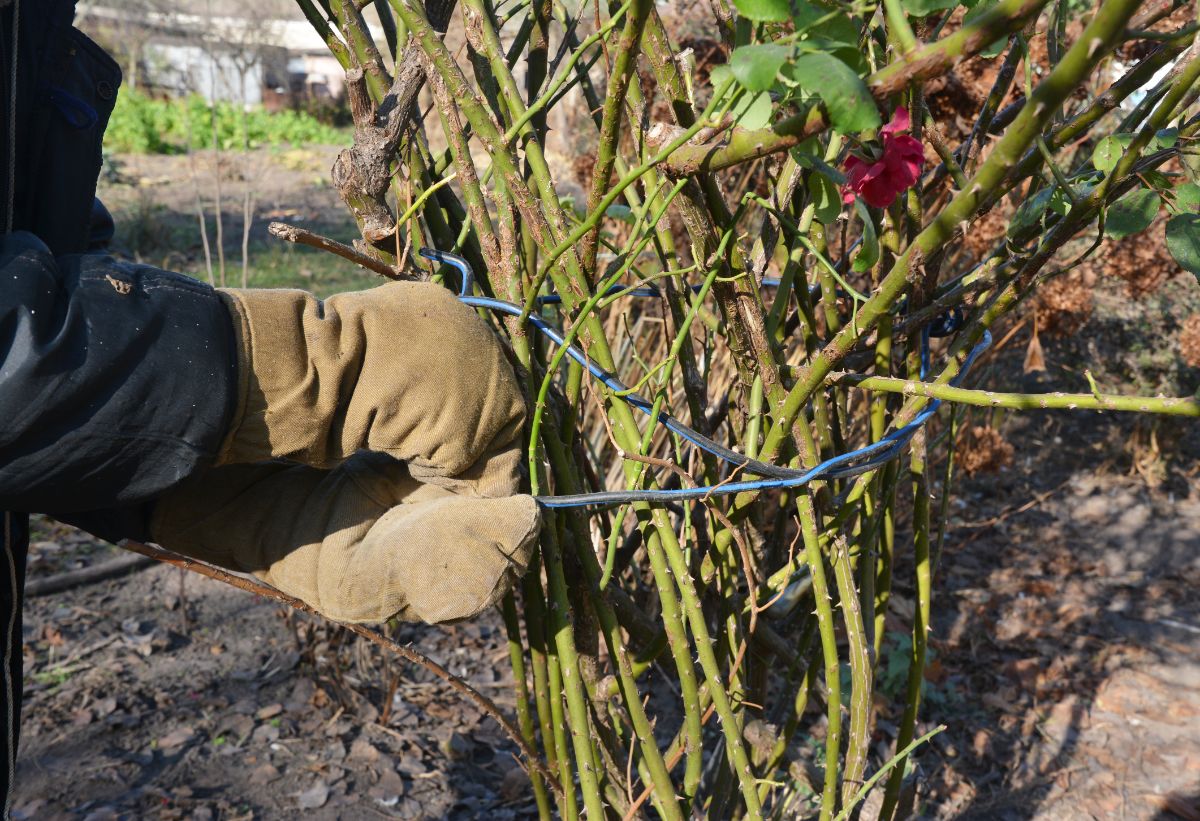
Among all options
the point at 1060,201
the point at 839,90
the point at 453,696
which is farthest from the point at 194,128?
the point at 839,90

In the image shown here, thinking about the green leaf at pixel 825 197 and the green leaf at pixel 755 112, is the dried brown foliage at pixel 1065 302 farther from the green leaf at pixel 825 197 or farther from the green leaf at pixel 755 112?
the green leaf at pixel 755 112

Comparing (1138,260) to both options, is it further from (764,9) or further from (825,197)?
(764,9)

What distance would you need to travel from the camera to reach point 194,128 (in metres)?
12.1

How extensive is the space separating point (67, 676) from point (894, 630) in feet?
8.73

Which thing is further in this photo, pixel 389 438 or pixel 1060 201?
pixel 1060 201

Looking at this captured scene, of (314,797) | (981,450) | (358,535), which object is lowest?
(314,797)

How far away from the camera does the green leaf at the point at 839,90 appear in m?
0.74

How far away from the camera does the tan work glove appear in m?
1.03

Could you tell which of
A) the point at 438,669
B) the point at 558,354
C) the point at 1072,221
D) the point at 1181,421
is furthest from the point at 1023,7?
the point at 1181,421

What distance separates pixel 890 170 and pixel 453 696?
2.33 metres

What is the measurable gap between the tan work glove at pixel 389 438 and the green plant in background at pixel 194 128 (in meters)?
11.2

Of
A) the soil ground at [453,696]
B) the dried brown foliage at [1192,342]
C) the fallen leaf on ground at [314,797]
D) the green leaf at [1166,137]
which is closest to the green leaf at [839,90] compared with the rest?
the green leaf at [1166,137]

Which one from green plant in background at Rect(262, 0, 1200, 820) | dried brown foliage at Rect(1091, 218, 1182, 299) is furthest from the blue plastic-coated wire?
dried brown foliage at Rect(1091, 218, 1182, 299)

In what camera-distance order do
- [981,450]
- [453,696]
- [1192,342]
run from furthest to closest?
[1192,342], [981,450], [453,696]
